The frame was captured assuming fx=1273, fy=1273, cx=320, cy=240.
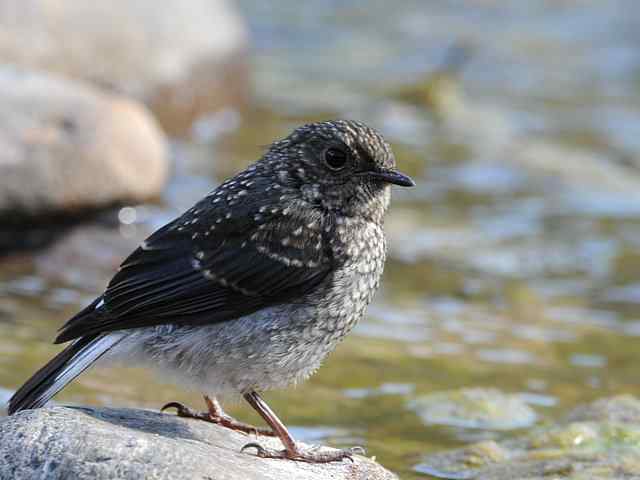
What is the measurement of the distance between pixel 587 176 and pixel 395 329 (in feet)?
14.5

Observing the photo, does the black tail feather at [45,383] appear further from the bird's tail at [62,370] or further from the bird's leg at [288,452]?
the bird's leg at [288,452]

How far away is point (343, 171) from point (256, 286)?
69cm

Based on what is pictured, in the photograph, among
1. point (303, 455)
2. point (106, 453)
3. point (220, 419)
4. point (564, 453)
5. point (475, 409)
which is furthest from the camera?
point (475, 409)

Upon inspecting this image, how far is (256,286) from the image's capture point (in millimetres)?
5363

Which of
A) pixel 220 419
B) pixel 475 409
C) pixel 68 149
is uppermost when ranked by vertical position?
pixel 68 149

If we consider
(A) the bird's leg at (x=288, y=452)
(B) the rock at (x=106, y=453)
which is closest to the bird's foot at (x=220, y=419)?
(A) the bird's leg at (x=288, y=452)

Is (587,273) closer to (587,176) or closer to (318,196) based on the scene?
(587,176)

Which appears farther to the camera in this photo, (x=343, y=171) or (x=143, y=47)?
(x=143, y=47)

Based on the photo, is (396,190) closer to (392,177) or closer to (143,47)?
(143,47)

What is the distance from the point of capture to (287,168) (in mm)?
5703

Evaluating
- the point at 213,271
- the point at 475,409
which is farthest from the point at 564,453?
the point at 213,271

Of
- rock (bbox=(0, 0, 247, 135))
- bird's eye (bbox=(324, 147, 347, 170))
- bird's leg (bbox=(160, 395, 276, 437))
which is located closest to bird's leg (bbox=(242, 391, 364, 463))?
bird's leg (bbox=(160, 395, 276, 437))

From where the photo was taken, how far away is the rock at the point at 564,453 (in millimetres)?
5930

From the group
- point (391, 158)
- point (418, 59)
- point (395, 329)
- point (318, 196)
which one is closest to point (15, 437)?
point (318, 196)
